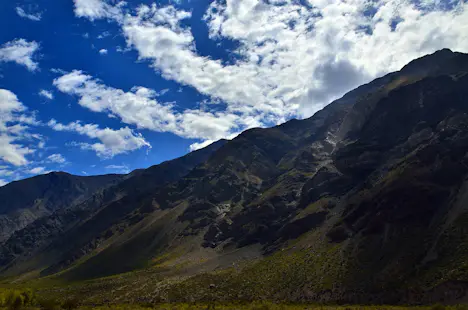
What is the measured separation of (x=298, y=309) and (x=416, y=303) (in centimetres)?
4378

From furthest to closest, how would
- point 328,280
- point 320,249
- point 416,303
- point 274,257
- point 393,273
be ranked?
point 274,257
point 320,249
point 328,280
point 393,273
point 416,303

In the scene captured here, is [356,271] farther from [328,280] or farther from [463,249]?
[463,249]

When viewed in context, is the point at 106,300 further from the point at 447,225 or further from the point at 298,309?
the point at 447,225

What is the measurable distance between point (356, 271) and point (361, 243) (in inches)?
773

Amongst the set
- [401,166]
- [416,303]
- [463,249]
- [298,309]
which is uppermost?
[401,166]

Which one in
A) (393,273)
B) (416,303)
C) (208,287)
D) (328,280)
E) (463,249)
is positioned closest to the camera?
(416,303)

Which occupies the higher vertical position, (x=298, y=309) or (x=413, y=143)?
(x=413, y=143)

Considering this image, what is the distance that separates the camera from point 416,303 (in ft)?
273

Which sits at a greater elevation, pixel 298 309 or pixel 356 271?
pixel 298 309

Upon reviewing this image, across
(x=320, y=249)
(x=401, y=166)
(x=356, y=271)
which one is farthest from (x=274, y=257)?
(x=401, y=166)

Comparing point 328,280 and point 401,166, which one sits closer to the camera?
point 328,280

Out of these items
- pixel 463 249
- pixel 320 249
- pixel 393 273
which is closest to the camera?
pixel 463 249

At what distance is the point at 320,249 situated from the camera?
136750 millimetres

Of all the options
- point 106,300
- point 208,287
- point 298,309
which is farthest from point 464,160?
point 106,300
